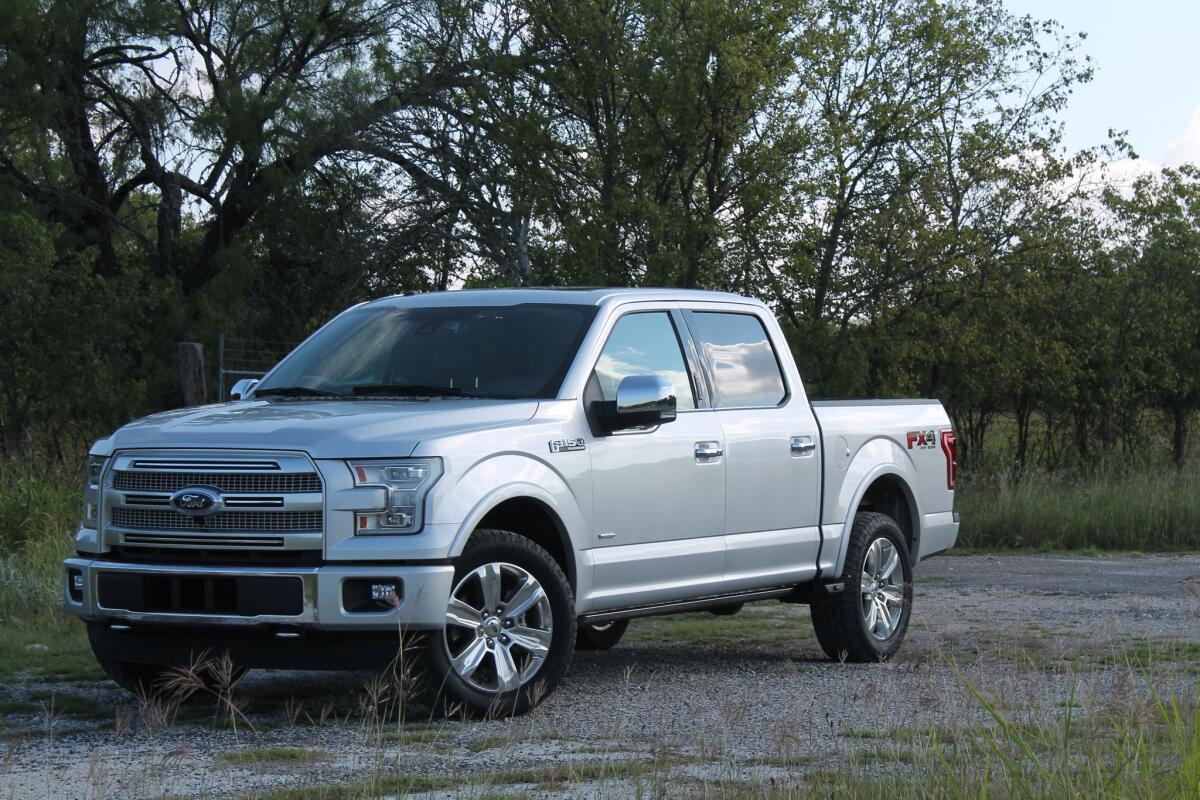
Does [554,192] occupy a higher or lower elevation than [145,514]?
higher

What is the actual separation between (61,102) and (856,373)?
14.8m

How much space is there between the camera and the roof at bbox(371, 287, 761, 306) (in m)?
8.50

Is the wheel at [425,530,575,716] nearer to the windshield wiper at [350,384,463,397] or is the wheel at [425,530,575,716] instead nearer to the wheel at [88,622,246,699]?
the windshield wiper at [350,384,463,397]

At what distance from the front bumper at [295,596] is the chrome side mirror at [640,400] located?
1319mm

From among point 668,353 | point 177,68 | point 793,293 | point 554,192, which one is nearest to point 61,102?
point 177,68

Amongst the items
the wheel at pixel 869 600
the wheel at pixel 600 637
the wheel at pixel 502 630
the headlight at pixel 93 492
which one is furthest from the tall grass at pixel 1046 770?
the wheel at pixel 600 637

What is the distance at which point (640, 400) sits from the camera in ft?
25.6

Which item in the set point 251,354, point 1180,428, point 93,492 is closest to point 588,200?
point 251,354

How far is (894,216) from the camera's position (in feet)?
84.8

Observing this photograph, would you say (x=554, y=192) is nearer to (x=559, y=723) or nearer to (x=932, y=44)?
(x=932, y=44)

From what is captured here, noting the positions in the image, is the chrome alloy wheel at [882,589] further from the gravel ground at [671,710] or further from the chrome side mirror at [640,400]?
the chrome side mirror at [640,400]

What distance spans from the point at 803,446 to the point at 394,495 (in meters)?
3.05

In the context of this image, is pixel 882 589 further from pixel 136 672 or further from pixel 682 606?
pixel 136 672

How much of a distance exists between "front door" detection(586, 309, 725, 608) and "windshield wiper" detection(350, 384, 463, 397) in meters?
0.68
